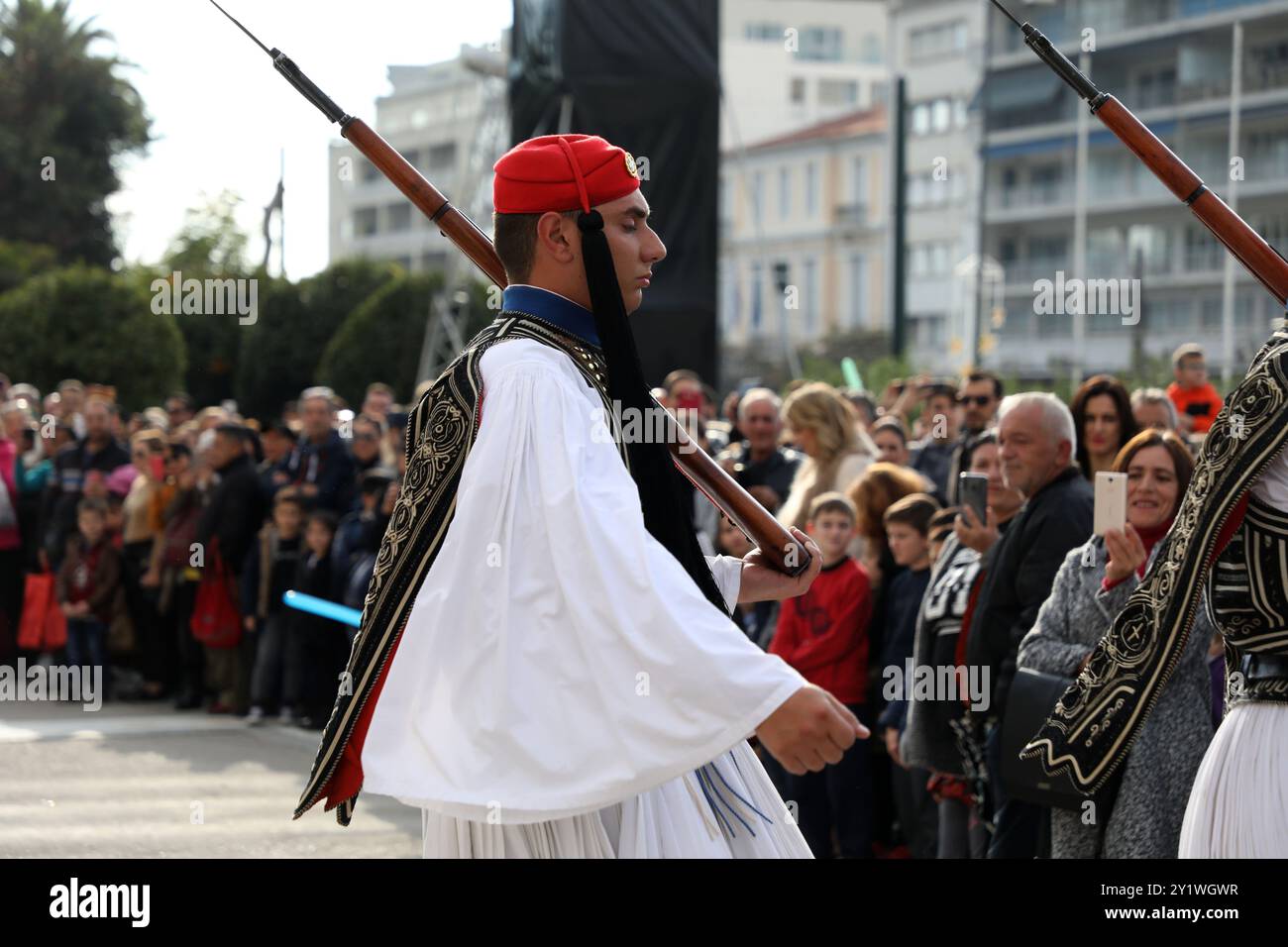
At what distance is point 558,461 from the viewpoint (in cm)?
335

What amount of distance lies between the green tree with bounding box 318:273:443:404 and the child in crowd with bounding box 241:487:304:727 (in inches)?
1057

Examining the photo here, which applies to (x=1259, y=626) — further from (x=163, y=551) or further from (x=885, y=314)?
(x=885, y=314)

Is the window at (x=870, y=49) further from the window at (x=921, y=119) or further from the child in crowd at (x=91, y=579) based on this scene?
the child in crowd at (x=91, y=579)

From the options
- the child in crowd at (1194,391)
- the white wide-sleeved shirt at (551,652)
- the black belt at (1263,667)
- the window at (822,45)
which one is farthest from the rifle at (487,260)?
the window at (822,45)

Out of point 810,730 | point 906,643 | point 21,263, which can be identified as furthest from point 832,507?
point 21,263

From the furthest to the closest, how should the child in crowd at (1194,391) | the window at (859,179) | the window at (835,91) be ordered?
the window at (835,91) < the window at (859,179) < the child in crowd at (1194,391)

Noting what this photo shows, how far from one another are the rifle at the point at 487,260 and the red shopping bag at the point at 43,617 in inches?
399

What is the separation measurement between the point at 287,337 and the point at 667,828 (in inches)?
1568

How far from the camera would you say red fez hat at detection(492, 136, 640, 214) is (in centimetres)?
368

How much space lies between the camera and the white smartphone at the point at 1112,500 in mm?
5074

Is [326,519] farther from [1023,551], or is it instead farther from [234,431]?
[1023,551]

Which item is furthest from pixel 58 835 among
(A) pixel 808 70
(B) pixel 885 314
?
(A) pixel 808 70

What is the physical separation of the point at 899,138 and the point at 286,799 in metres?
8.61
